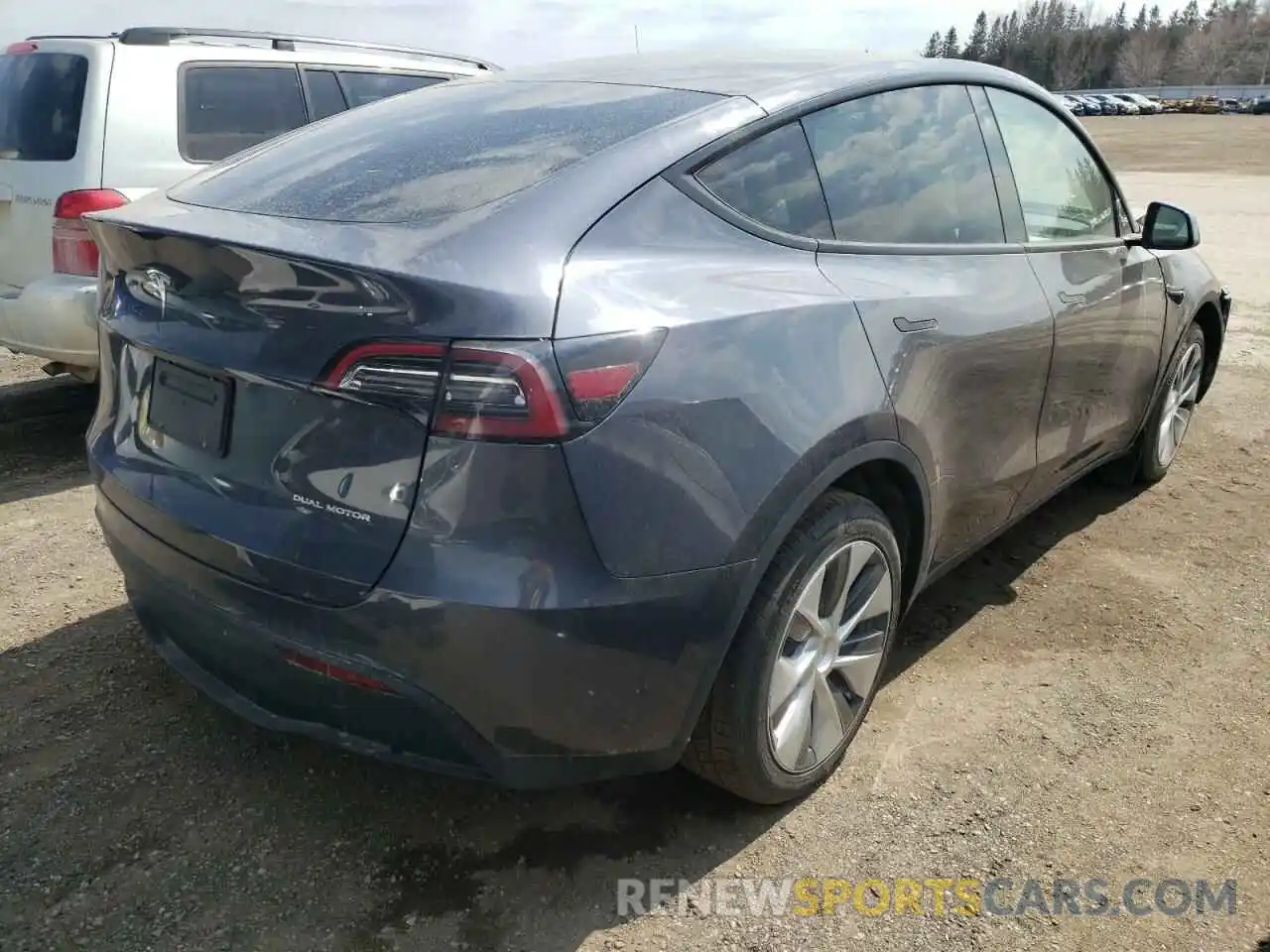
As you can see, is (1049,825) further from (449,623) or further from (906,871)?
(449,623)

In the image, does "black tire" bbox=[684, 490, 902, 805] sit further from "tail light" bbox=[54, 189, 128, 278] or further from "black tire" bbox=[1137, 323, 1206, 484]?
"tail light" bbox=[54, 189, 128, 278]

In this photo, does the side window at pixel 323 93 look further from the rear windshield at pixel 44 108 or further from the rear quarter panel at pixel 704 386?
the rear quarter panel at pixel 704 386

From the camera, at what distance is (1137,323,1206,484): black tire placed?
4.27m

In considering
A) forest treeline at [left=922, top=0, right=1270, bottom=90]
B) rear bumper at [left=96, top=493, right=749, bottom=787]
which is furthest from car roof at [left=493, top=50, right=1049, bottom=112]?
forest treeline at [left=922, top=0, right=1270, bottom=90]

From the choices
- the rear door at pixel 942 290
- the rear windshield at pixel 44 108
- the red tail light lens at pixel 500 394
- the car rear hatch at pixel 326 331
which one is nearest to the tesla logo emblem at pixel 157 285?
the car rear hatch at pixel 326 331

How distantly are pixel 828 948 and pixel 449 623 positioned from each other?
106 cm

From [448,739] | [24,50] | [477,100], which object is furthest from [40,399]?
[448,739]

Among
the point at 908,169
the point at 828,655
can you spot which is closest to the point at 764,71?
the point at 908,169

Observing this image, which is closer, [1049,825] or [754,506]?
[754,506]

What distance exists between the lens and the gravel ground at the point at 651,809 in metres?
2.16

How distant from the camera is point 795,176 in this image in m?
2.40

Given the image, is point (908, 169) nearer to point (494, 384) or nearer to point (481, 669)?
point (494, 384)

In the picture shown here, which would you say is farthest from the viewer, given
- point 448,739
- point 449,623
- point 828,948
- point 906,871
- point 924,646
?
point 924,646

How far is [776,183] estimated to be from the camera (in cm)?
235
